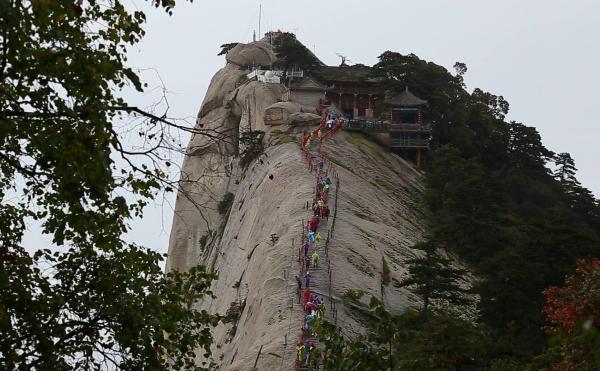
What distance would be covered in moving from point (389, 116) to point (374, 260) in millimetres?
26037

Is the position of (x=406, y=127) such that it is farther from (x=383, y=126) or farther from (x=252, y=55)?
(x=252, y=55)

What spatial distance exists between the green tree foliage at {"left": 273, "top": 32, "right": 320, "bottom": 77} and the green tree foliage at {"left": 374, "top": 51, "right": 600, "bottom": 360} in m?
4.36

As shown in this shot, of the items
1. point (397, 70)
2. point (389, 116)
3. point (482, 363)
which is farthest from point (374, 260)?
point (397, 70)

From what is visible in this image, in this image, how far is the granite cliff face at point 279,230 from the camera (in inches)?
1289

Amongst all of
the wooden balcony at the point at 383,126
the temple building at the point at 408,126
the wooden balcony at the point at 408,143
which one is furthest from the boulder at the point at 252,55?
the wooden balcony at the point at 408,143

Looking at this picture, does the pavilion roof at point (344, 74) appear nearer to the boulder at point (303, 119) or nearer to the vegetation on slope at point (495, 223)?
the vegetation on slope at point (495, 223)

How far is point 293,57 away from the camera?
6800 centimetres

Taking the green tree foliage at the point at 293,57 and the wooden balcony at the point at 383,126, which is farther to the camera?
the green tree foliage at the point at 293,57

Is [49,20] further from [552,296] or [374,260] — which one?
[374,260]

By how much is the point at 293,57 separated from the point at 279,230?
2817 cm

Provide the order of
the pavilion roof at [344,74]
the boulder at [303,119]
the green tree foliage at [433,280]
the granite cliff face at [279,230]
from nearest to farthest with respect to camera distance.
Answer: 1. the granite cliff face at [279,230]
2. the green tree foliage at [433,280]
3. the boulder at [303,119]
4. the pavilion roof at [344,74]

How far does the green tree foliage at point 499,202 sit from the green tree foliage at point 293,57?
4363mm

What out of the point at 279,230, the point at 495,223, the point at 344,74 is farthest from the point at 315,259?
the point at 344,74

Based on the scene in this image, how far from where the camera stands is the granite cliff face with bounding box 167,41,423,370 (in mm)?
32750
